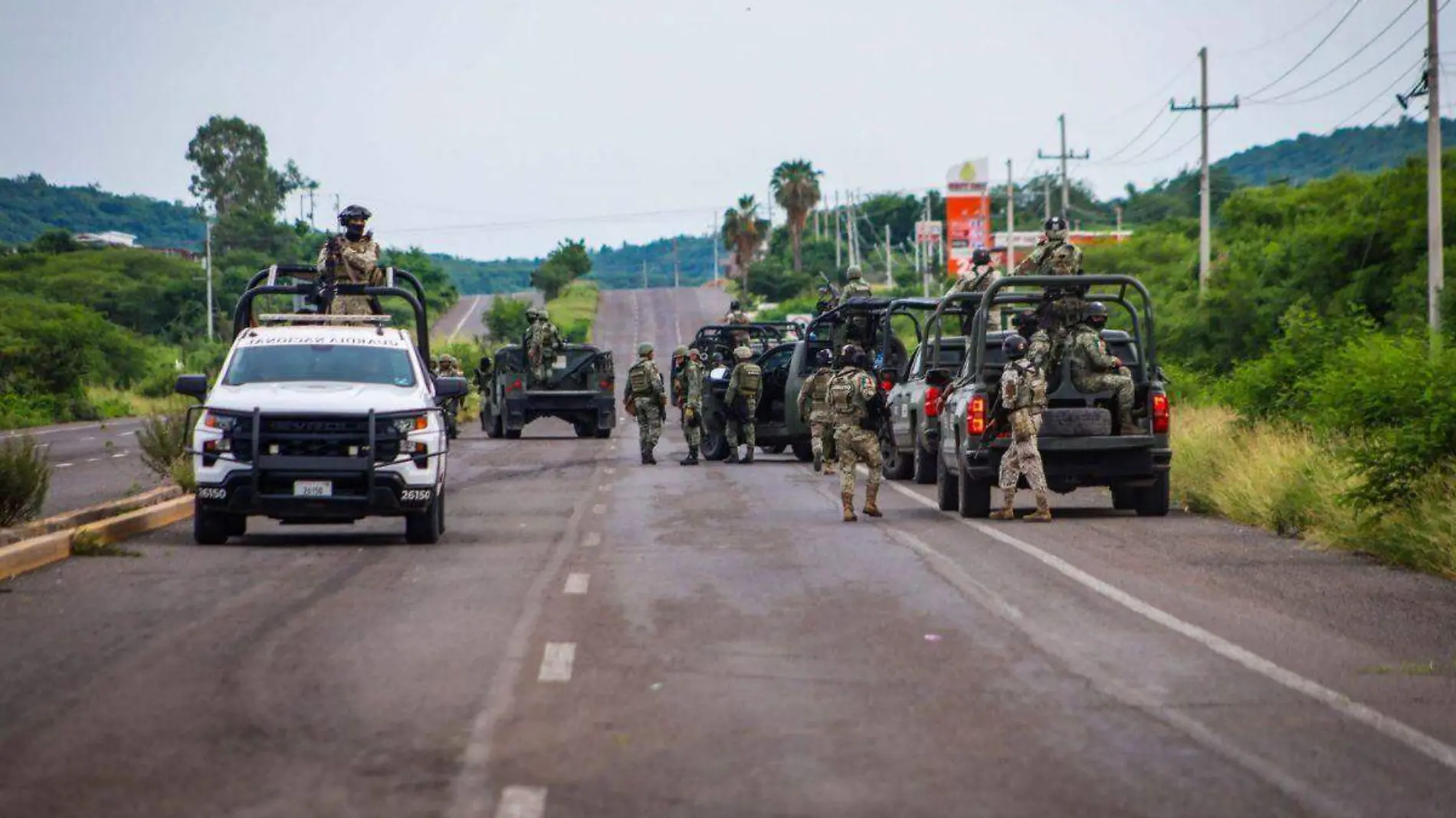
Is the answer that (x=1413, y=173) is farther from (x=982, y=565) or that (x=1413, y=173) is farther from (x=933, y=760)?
(x=933, y=760)

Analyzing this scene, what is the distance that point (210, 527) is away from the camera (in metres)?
16.6

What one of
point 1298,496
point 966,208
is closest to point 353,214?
point 1298,496

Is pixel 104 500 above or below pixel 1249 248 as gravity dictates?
below

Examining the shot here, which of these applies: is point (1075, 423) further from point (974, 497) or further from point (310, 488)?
point (310, 488)

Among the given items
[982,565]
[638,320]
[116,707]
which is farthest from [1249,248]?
[638,320]

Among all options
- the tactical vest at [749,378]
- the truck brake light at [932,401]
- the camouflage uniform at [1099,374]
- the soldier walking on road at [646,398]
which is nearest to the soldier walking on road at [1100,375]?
the camouflage uniform at [1099,374]

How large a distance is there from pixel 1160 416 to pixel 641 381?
1174 cm

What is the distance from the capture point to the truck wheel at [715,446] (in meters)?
31.3

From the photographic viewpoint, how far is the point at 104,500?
74.2 feet

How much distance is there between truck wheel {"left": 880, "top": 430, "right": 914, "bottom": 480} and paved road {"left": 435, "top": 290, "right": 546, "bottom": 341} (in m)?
87.2

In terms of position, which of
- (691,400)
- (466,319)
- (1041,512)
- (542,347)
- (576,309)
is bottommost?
(1041,512)

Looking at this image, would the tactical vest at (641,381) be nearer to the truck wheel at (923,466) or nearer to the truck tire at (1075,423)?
the truck wheel at (923,466)

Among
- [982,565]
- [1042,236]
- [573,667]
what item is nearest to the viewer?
[573,667]

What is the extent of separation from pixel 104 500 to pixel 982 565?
39.1 feet
